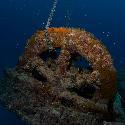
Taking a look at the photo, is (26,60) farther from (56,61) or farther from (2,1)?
(2,1)

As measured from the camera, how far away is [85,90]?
8133 millimetres

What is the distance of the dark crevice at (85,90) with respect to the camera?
7.96m

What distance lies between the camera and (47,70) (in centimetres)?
834

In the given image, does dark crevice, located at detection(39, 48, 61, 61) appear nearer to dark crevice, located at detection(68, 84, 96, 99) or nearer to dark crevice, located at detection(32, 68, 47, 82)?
dark crevice, located at detection(32, 68, 47, 82)

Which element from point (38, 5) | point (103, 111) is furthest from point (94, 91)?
point (38, 5)

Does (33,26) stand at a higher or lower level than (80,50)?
higher

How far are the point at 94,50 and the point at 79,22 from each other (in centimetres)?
3027

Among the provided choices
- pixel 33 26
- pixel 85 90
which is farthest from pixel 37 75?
pixel 33 26

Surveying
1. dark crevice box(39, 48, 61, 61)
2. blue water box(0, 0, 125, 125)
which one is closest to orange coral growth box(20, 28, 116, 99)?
dark crevice box(39, 48, 61, 61)

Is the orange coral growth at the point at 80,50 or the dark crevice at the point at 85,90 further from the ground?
the orange coral growth at the point at 80,50

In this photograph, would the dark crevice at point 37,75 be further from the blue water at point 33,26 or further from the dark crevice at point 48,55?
the blue water at point 33,26

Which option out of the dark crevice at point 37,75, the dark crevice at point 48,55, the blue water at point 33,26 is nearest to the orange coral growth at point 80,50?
the dark crevice at point 48,55

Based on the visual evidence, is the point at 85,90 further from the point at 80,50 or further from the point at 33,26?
the point at 33,26

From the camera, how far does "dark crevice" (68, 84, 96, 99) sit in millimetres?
7961
